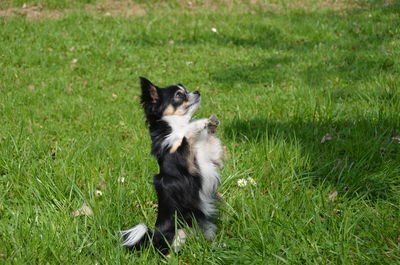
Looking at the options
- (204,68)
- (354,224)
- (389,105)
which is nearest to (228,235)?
(354,224)

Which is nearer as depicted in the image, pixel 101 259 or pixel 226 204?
pixel 101 259

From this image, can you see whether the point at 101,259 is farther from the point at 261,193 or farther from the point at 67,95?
the point at 67,95

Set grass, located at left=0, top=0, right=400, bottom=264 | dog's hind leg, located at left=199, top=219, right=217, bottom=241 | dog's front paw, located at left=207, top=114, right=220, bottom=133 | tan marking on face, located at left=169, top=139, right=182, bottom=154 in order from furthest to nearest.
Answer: dog's front paw, located at left=207, top=114, right=220, bottom=133
tan marking on face, located at left=169, top=139, right=182, bottom=154
dog's hind leg, located at left=199, top=219, right=217, bottom=241
grass, located at left=0, top=0, right=400, bottom=264

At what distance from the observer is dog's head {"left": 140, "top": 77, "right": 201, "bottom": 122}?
11.1 feet

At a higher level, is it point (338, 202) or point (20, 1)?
point (20, 1)

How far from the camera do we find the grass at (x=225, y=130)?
2.67 metres

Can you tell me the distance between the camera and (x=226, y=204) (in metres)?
3.11

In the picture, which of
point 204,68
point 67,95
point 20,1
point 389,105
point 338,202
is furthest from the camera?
point 20,1

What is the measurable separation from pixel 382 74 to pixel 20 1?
7878 mm

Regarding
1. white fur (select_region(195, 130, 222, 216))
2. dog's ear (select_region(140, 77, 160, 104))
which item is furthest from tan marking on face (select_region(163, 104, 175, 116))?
white fur (select_region(195, 130, 222, 216))

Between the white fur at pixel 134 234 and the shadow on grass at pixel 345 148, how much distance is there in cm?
142

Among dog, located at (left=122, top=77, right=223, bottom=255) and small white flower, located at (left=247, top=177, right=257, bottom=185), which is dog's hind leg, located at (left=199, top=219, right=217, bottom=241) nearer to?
dog, located at (left=122, top=77, right=223, bottom=255)

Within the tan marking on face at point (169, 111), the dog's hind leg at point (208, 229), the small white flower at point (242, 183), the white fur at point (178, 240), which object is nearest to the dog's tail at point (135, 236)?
the white fur at point (178, 240)

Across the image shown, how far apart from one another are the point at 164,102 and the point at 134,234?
3.82 ft
